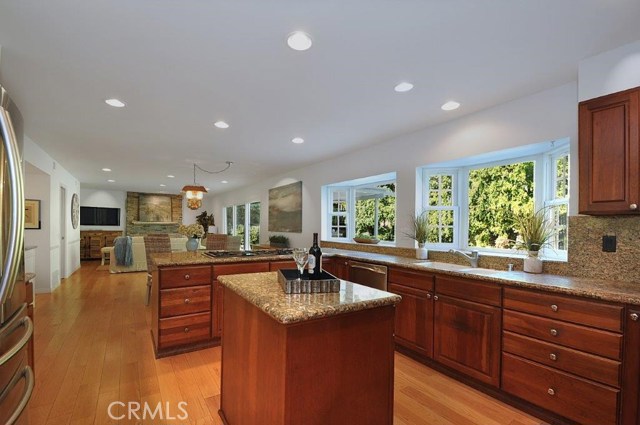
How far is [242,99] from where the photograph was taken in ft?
9.07

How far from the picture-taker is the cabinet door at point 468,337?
87.8 inches

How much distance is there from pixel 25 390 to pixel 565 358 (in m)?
2.64

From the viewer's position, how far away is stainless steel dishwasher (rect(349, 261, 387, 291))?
10.4 feet

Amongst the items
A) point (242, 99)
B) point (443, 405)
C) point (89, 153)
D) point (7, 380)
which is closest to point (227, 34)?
point (242, 99)

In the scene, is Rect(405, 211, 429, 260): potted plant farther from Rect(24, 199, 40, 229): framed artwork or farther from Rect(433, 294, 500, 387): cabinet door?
Rect(24, 199, 40, 229): framed artwork

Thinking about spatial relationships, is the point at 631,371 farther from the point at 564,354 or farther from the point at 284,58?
the point at 284,58

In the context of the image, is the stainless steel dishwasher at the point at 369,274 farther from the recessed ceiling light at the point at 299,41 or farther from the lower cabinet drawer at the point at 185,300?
the recessed ceiling light at the point at 299,41

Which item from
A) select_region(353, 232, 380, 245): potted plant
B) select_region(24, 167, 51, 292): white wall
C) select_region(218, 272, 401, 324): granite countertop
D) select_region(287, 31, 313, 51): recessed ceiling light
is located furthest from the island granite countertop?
select_region(24, 167, 51, 292): white wall

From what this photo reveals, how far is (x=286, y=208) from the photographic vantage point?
6.48m

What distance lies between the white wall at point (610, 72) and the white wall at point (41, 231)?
23.3ft

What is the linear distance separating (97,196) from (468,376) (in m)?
11.8

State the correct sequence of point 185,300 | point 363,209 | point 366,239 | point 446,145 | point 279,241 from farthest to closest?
point 279,241
point 363,209
point 366,239
point 446,145
point 185,300

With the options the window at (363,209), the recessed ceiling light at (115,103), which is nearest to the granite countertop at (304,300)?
the recessed ceiling light at (115,103)

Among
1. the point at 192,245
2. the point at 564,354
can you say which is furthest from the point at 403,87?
the point at 192,245
